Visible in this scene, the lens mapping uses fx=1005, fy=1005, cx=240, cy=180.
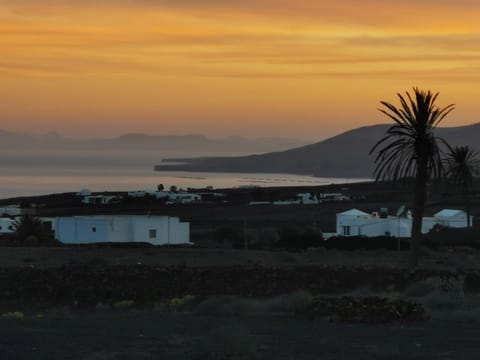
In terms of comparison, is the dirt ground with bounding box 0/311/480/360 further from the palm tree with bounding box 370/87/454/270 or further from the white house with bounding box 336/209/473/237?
the white house with bounding box 336/209/473/237

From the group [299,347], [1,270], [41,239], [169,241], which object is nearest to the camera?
[299,347]

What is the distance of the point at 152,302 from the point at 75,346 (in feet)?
31.7

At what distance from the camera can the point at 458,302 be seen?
19297mm

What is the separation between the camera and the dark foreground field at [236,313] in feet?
43.1

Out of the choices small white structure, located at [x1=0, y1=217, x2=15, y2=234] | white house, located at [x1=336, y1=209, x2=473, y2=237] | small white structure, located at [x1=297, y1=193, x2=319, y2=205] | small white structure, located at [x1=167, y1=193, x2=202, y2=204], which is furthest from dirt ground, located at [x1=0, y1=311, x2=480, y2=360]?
small white structure, located at [x1=167, y1=193, x2=202, y2=204]

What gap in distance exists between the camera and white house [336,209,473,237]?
216 ft

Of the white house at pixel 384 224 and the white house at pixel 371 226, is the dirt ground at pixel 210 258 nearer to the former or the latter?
the white house at pixel 371 226

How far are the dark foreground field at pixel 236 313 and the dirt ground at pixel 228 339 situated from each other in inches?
0.6

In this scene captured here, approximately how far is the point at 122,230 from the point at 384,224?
1738 cm

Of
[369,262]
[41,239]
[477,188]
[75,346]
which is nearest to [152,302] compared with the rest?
[75,346]

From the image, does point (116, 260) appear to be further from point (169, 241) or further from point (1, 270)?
point (169, 241)

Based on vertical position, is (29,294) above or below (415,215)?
below

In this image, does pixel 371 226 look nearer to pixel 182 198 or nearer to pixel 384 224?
pixel 384 224

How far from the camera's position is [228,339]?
42.7 ft
